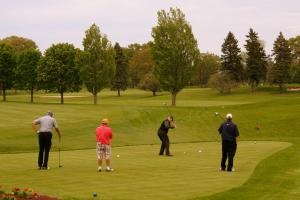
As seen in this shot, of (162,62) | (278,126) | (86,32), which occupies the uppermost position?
(86,32)

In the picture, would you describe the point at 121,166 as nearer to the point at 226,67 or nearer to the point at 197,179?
→ the point at 197,179

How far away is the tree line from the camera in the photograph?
229ft

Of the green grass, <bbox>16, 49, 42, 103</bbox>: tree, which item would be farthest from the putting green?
<bbox>16, 49, 42, 103</bbox>: tree

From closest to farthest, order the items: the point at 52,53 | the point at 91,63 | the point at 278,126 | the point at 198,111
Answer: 1. the point at 278,126
2. the point at 198,111
3. the point at 91,63
4. the point at 52,53

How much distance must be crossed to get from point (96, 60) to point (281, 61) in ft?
161

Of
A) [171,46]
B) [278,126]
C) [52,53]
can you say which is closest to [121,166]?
[278,126]

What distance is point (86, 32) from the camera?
79.6 m

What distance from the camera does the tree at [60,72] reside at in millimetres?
81250

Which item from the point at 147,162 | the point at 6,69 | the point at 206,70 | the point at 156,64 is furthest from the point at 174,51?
the point at 206,70

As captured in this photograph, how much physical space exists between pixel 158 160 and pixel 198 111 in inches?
1243

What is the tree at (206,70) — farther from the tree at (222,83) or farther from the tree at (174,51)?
the tree at (174,51)

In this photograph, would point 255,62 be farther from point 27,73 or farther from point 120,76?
point 27,73

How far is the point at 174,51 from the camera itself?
6894 cm

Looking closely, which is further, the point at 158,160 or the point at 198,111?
the point at 198,111
